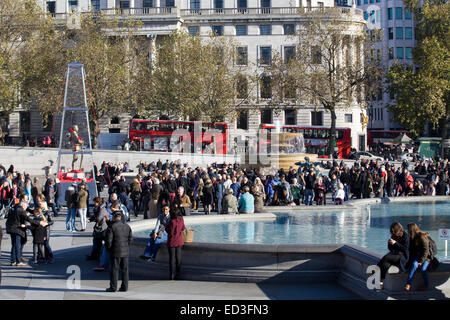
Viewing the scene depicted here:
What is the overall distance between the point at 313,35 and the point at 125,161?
1898cm

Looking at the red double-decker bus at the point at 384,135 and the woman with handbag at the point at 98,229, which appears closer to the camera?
the woman with handbag at the point at 98,229

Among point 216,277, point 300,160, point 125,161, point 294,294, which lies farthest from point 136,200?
point 125,161

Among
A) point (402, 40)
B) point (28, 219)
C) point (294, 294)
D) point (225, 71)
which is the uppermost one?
A: point (402, 40)

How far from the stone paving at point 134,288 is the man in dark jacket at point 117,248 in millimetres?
224

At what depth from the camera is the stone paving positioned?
1160cm

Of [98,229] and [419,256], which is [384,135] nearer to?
[98,229]

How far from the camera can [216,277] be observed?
42.3ft

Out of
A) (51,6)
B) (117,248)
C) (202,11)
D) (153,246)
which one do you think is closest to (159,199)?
(153,246)

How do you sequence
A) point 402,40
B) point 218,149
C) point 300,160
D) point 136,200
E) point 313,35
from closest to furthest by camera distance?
point 136,200
point 300,160
point 313,35
point 218,149
point 402,40

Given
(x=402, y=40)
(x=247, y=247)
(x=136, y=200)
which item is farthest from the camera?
(x=402, y=40)

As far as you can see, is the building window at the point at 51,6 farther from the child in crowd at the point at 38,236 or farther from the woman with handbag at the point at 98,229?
the child in crowd at the point at 38,236

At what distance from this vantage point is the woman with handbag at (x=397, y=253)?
10591 mm

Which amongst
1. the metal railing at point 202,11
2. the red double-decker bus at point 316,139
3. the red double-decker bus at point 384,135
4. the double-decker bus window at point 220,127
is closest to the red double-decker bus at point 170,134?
the double-decker bus window at point 220,127

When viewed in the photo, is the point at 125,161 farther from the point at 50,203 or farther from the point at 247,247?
the point at 247,247
